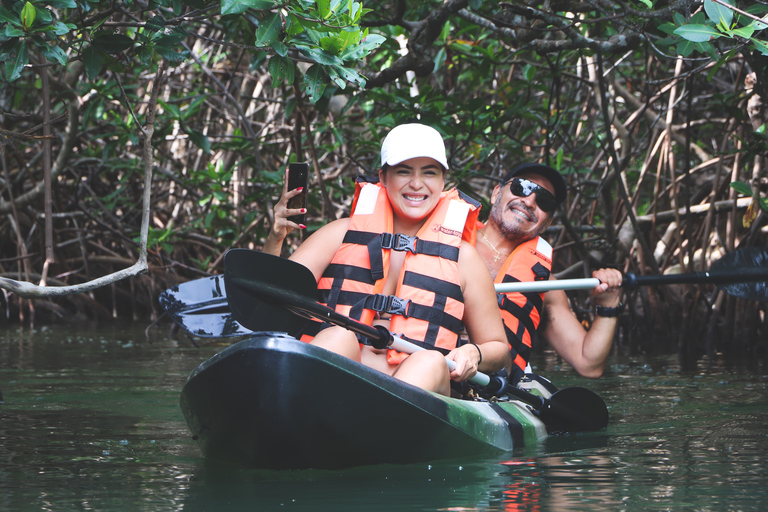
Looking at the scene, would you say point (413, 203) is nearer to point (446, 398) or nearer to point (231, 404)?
point (446, 398)

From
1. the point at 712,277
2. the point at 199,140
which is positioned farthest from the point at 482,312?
the point at 199,140

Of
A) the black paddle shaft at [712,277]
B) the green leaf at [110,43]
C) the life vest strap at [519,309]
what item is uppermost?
the green leaf at [110,43]

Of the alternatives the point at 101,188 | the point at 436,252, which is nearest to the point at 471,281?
the point at 436,252

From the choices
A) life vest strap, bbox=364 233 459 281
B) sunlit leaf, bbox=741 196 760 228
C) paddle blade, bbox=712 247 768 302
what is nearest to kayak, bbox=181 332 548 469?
life vest strap, bbox=364 233 459 281

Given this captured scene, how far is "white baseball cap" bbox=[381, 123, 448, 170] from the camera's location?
8.87ft

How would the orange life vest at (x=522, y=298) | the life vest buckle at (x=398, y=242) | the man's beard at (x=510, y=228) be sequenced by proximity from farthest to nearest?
1. the man's beard at (x=510, y=228)
2. the orange life vest at (x=522, y=298)
3. the life vest buckle at (x=398, y=242)

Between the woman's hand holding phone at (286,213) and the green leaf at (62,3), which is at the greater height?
the green leaf at (62,3)

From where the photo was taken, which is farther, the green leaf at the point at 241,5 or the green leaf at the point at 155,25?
the green leaf at the point at 155,25

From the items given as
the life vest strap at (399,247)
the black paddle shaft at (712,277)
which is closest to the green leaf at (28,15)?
the life vest strap at (399,247)

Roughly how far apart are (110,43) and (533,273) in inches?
67.0

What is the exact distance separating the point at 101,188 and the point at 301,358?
19.6 ft

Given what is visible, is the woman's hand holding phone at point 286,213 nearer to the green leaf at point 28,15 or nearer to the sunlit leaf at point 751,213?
the green leaf at point 28,15

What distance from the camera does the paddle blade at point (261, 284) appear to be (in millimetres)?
2355

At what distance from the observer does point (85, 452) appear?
8.77ft
